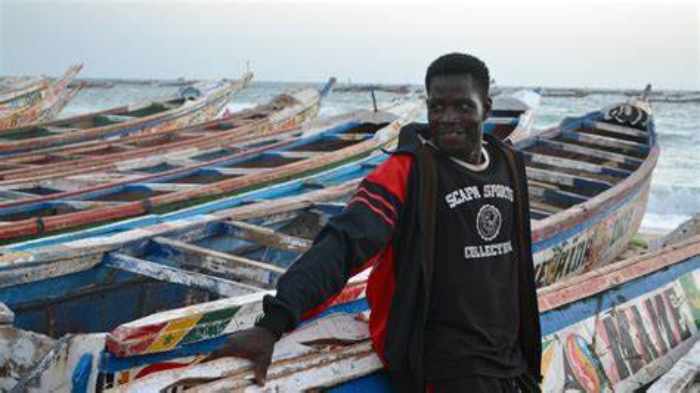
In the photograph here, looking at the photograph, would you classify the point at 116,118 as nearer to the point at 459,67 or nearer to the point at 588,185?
the point at 588,185

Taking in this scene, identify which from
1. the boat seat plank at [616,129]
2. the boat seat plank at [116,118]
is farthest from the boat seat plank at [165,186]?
the boat seat plank at [616,129]

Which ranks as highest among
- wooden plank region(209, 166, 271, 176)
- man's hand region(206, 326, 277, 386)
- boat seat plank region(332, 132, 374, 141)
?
man's hand region(206, 326, 277, 386)

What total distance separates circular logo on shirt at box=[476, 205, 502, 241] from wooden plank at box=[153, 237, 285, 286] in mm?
1807

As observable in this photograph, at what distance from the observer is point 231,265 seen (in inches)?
149

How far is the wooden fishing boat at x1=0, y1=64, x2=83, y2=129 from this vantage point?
14062 millimetres

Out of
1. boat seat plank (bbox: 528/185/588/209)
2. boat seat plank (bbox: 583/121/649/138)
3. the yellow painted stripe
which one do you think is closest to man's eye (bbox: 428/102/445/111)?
the yellow painted stripe

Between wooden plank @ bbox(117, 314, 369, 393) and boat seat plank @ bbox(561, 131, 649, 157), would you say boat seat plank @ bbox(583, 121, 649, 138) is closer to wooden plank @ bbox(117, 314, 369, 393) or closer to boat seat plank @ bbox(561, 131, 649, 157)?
boat seat plank @ bbox(561, 131, 649, 157)

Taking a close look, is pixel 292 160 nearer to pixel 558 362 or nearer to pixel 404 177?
pixel 558 362

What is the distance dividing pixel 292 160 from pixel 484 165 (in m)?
6.28

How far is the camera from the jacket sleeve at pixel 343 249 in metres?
1.73

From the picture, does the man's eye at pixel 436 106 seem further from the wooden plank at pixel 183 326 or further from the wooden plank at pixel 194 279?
the wooden plank at pixel 194 279

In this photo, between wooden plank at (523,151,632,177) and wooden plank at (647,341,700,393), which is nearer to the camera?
wooden plank at (647,341,700,393)

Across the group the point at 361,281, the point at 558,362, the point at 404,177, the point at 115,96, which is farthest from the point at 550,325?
the point at 115,96

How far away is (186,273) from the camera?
3.50m
